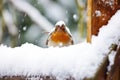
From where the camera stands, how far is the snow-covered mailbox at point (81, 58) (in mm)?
1097

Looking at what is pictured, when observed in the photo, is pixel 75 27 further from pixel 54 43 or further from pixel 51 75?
pixel 51 75

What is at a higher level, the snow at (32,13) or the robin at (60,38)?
the snow at (32,13)

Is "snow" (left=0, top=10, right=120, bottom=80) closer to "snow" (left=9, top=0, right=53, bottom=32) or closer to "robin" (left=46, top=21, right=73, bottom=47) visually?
"robin" (left=46, top=21, right=73, bottom=47)

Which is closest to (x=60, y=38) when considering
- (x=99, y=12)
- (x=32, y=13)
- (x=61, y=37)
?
(x=61, y=37)

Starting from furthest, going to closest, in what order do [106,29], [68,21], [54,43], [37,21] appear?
[68,21], [37,21], [54,43], [106,29]

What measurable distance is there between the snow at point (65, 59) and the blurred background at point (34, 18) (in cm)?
340

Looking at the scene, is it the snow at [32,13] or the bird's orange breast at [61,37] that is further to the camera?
the snow at [32,13]

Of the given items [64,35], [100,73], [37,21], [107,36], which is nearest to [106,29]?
[107,36]

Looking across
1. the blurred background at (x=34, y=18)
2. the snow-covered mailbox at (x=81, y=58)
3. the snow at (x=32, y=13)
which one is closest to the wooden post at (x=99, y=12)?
the snow-covered mailbox at (x=81, y=58)

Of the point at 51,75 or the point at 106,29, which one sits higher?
the point at 106,29

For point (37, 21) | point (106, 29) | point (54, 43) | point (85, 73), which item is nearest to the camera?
point (85, 73)

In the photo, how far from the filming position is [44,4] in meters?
5.44

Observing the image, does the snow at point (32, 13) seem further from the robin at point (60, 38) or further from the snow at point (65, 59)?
the snow at point (65, 59)

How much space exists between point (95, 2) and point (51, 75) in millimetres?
273
